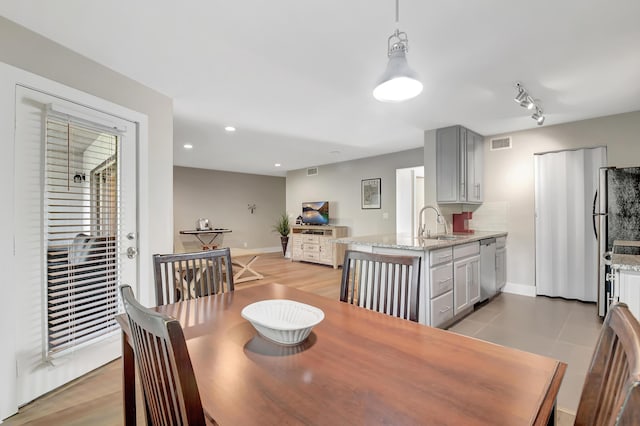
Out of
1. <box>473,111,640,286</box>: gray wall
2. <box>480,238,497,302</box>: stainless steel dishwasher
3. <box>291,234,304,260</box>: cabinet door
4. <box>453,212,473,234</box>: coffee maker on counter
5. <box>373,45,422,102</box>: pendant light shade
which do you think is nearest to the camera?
<box>373,45,422,102</box>: pendant light shade

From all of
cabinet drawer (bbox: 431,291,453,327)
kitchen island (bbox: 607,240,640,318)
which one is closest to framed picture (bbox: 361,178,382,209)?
cabinet drawer (bbox: 431,291,453,327)

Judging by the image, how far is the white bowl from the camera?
1038 mm

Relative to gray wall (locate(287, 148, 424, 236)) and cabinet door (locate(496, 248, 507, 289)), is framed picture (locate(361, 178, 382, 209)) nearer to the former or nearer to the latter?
gray wall (locate(287, 148, 424, 236))

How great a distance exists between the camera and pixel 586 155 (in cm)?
374

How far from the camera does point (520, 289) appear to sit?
13.8 ft

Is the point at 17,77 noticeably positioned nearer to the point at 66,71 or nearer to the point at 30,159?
the point at 66,71

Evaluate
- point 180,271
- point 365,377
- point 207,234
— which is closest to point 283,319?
point 365,377

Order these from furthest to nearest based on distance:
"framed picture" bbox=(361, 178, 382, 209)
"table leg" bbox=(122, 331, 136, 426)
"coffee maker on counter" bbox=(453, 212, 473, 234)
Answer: "framed picture" bbox=(361, 178, 382, 209)
"coffee maker on counter" bbox=(453, 212, 473, 234)
"table leg" bbox=(122, 331, 136, 426)

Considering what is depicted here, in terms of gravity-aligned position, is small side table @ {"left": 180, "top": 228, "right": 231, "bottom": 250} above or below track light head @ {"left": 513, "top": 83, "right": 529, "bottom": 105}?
below

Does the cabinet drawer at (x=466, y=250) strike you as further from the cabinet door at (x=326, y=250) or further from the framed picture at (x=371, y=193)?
the cabinet door at (x=326, y=250)

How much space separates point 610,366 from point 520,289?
4272 mm

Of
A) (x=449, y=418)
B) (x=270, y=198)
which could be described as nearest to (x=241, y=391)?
(x=449, y=418)

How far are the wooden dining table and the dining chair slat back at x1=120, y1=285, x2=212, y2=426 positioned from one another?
9cm

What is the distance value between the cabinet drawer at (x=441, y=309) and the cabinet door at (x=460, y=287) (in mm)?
108
